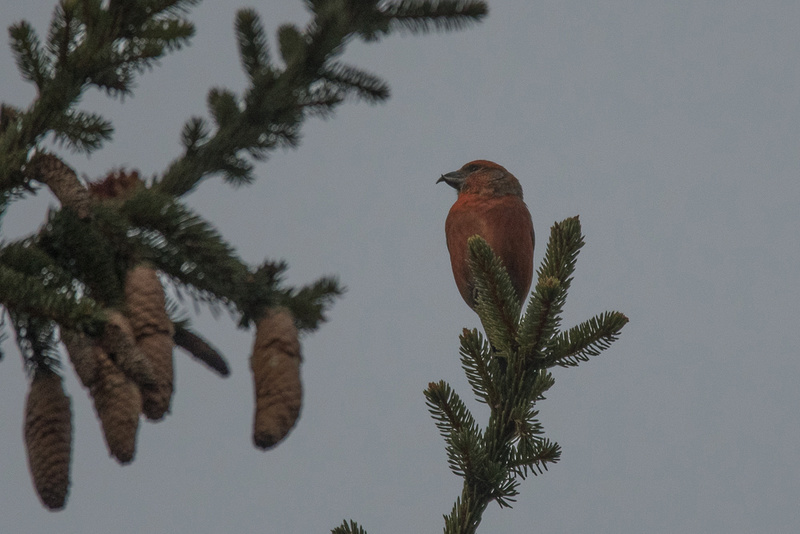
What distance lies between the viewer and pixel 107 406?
1203 mm

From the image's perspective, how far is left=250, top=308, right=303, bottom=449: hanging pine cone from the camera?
121 centimetres

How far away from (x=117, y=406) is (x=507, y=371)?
123 centimetres

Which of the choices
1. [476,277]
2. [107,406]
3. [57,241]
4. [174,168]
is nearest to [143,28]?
[174,168]

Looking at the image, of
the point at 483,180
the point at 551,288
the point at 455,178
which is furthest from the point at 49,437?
the point at 455,178

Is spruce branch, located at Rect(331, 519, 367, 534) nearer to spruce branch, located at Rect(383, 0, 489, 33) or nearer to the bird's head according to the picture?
spruce branch, located at Rect(383, 0, 489, 33)

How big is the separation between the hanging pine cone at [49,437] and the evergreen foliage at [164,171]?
5 cm

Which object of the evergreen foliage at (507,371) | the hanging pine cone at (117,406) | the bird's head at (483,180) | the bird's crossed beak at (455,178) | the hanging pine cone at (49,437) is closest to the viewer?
the hanging pine cone at (117,406)

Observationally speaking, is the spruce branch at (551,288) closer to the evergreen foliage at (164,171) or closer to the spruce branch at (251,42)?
the evergreen foliage at (164,171)

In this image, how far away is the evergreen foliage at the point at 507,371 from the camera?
6.29 feet

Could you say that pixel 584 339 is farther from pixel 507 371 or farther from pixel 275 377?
pixel 275 377

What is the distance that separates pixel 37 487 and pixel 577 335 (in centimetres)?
138

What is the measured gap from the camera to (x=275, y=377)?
4.19 feet

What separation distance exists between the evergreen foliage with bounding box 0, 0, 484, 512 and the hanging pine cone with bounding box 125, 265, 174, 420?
0.01m

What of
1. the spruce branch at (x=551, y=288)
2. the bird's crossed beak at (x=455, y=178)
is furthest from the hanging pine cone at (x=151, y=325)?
the bird's crossed beak at (x=455, y=178)
